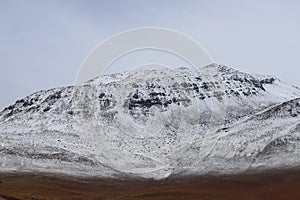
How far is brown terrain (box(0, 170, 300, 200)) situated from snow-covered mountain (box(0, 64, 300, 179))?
6861 millimetres

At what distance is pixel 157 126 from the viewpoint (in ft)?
391

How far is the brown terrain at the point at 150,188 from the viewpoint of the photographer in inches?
1992

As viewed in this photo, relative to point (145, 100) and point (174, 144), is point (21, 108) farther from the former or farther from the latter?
point (174, 144)

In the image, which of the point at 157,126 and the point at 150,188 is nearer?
the point at 150,188

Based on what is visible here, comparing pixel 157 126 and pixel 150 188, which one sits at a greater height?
pixel 157 126

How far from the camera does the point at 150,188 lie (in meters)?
65.8

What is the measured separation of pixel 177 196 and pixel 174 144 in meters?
57.2

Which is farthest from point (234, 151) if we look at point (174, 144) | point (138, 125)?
point (138, 125)

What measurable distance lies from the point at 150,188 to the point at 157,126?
5360cm

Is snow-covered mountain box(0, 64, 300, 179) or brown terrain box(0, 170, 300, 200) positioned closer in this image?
brown terrain box(0, 170, 300, 200)

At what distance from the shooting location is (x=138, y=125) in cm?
11806

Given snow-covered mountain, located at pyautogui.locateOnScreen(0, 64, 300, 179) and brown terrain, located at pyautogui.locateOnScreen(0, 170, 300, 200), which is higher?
snow-covered mountain, located at pyautogui.locateOnScreen(0, 64, 300, 179)

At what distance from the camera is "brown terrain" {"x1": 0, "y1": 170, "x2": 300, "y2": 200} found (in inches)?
1992

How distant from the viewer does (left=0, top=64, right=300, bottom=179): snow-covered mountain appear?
8462cm
